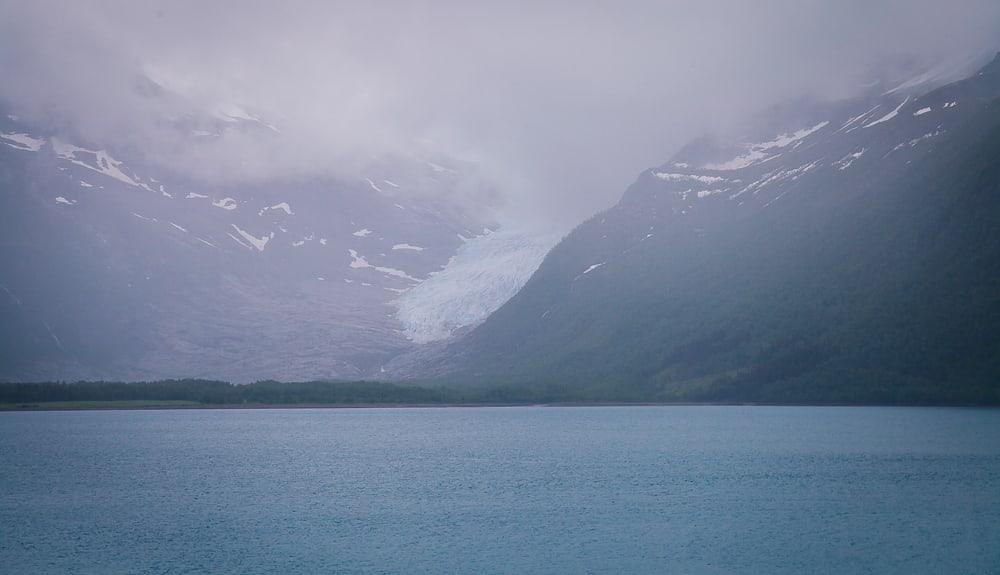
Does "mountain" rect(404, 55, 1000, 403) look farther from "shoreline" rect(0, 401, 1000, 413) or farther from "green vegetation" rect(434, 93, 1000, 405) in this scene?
"shoreline" rect(0, 401, 1000, 413)

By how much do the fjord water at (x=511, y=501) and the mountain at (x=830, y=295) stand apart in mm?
34817

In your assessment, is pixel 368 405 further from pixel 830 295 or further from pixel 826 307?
pixel 830 295

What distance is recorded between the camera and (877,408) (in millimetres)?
123688

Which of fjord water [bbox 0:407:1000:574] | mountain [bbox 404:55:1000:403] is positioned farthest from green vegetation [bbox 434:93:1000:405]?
fjord water [bbox 0:407:1000:574]

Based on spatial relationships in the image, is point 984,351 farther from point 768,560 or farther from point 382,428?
point 768,560

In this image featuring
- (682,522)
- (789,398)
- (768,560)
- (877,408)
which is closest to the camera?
(768,560)

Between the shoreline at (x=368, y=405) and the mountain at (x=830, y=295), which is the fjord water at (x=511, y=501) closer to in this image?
the mountain at (x=830, y=295)

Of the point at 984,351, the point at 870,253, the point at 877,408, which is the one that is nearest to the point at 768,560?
the point at 877,408

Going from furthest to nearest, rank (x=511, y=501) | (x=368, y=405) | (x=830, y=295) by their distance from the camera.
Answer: (x=830, y=295)
(x=368, y=405)
(x=511, y=501)

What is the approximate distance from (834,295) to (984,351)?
26.5 metres

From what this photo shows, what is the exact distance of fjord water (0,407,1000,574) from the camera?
39938mm

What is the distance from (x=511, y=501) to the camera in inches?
2109

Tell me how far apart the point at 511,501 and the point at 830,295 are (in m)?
108

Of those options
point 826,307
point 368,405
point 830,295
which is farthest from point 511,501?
point 830,295
